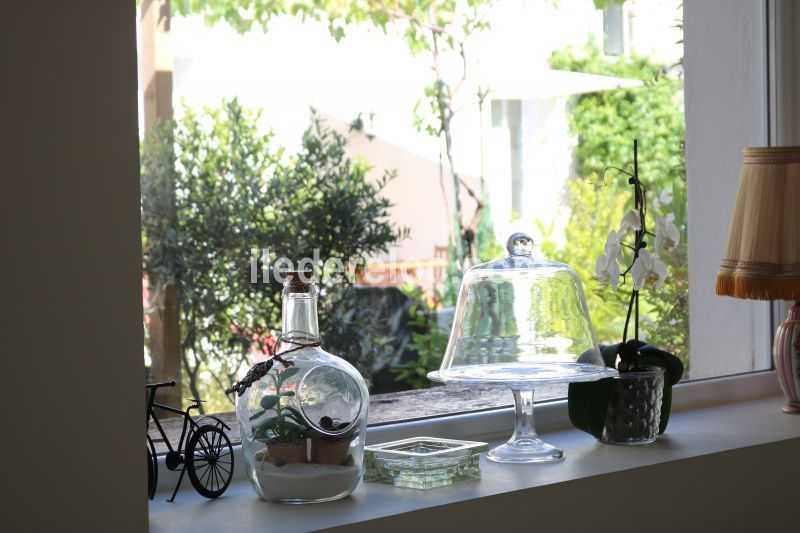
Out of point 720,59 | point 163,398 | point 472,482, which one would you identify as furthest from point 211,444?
point 720,59

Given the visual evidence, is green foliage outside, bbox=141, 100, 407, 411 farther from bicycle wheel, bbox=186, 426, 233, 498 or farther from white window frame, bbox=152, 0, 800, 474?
white window frame, bbox=152, 0, 800, 474

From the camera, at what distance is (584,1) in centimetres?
245

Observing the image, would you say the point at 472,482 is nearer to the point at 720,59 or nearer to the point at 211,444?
the point at 211,444

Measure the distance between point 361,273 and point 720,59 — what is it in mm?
1171

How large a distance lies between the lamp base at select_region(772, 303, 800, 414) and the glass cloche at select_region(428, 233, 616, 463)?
0.60m

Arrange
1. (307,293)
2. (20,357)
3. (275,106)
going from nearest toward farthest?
(20,357) → (307,293) → (275,106)

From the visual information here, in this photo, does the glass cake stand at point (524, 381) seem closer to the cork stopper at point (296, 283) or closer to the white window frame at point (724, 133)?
the cork stopper at point (296, 283)

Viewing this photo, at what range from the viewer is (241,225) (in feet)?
6.34

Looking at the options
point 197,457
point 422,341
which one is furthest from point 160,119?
point 422,341

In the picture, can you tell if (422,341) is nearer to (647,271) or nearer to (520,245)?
(520,245)

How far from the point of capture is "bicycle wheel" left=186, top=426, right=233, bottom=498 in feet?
5.15

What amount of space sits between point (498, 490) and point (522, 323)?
0.40m

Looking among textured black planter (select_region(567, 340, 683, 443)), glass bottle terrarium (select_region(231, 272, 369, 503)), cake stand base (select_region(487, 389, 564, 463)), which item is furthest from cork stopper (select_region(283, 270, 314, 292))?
textured black planter (select_region(567, 340, 683, 443))

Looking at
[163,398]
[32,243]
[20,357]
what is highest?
[32,243]
